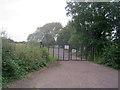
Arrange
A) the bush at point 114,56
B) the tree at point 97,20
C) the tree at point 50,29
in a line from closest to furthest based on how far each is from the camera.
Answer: the bush at point 114,56, the tree at point 97,20, the tree at point 50,29

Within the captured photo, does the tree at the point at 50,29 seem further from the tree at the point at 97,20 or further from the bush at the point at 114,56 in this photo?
the bush at the point at 114,56

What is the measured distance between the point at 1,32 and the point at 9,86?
2.41 meters

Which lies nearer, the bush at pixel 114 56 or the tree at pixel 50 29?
the bush at pixel 114 56

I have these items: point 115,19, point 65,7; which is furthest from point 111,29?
point 65,7

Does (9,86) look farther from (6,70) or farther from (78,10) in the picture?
(78,10)

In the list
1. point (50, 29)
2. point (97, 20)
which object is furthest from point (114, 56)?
point (50, 29)

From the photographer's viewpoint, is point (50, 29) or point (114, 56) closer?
point (114, 56)

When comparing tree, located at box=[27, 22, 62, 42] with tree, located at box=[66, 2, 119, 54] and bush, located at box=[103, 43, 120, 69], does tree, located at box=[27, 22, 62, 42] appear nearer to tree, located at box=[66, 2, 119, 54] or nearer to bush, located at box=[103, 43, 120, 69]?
tree, located at box=[66, 2, 119, 54]

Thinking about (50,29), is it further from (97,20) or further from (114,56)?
(114,56)

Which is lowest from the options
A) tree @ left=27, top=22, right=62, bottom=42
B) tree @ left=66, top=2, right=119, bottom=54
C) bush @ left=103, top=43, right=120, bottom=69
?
bush @ left=103, top=43, right=120, bottom=69

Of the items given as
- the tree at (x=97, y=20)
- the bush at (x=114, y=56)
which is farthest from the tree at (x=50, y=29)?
the bush at (x=114, y=56)

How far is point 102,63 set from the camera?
352 inches

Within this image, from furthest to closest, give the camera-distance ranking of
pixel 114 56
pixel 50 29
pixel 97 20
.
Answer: pixel 50 29 < pixel 97 20 < pixel 114 56

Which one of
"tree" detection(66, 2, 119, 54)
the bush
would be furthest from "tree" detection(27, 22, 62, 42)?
the bush
